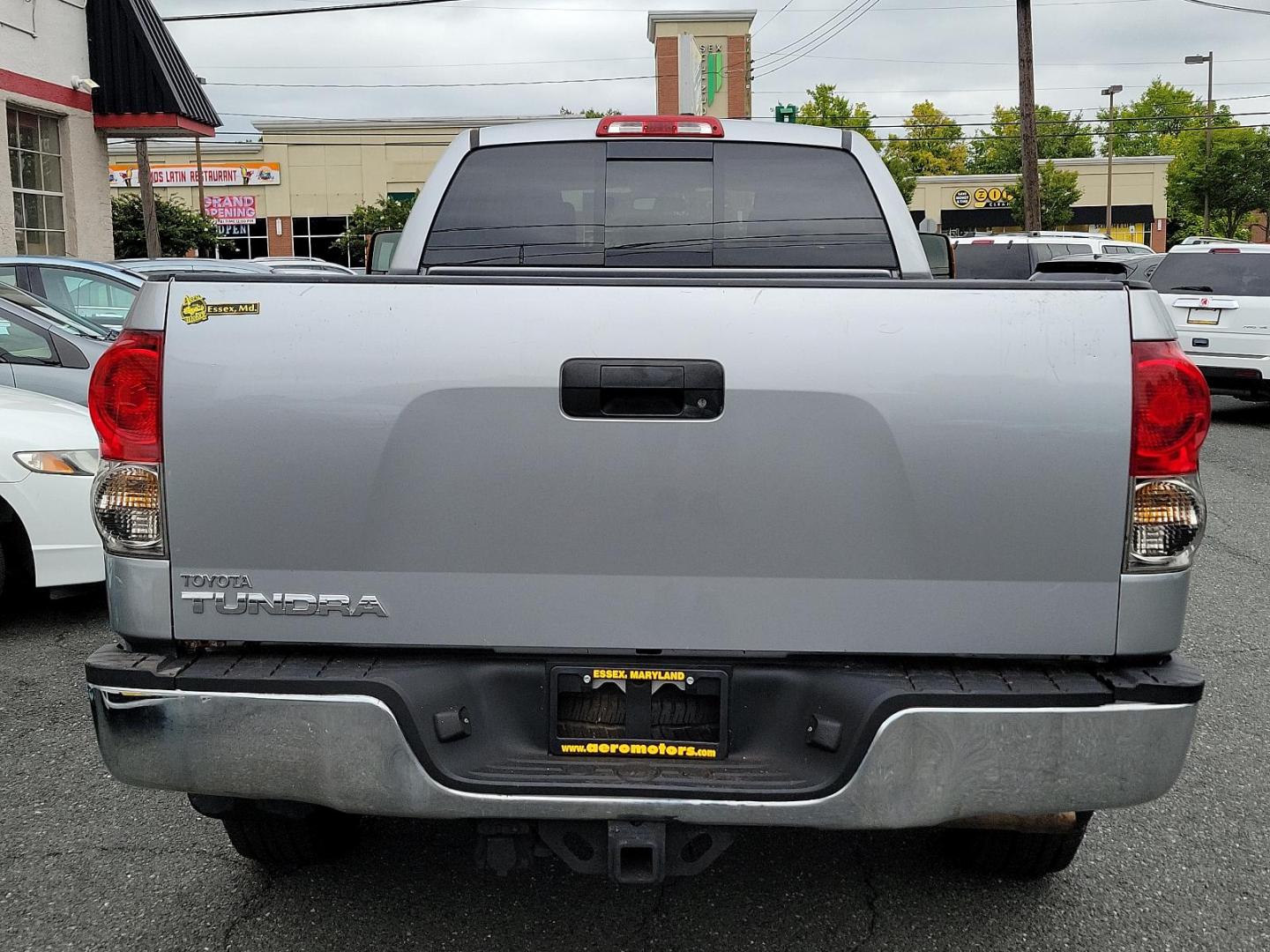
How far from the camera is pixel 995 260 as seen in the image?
60.8 feet

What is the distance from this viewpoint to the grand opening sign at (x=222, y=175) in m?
61.0

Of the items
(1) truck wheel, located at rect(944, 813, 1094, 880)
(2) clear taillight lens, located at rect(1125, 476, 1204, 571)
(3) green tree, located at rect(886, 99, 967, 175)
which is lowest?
(1) truck wheel, located at rect(944, 813, 1094, 880)

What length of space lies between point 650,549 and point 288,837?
→ 1.53 m

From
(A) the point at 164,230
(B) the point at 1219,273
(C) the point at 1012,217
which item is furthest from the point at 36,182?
(C) the point at 1012,217

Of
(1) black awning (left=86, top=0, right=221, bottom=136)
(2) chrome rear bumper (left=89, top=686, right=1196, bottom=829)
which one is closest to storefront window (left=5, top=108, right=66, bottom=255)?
(1) black awning (left=86, top=0, right=221, bottom=136)

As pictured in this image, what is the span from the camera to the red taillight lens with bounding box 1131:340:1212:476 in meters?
2.60

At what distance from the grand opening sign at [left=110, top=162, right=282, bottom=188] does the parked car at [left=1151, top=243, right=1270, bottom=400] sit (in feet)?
175

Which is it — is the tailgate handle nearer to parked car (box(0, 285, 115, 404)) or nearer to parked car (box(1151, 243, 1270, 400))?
parked car (box(0, 285, 115, 404))

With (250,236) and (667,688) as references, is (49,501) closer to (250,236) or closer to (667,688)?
(667,688)

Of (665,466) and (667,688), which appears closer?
(665,466)

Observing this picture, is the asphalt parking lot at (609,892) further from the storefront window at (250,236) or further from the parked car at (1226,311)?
the storefront window at (250,236)

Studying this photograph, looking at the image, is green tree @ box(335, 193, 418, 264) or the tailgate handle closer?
the tailgate handle

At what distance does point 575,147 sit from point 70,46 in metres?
20.0

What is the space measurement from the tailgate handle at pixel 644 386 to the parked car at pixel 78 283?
32.5ft
